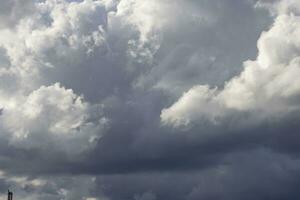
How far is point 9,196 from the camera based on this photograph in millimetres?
56094

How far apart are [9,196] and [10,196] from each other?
44 centimetres

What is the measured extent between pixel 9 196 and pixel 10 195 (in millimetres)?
762

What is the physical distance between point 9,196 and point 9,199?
132 centimetres

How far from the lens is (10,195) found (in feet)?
184

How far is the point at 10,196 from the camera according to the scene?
5612 centimetres

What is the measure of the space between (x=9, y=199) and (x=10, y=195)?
1543 mm

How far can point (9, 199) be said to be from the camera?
5547cm

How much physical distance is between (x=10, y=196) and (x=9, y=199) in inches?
44.6
